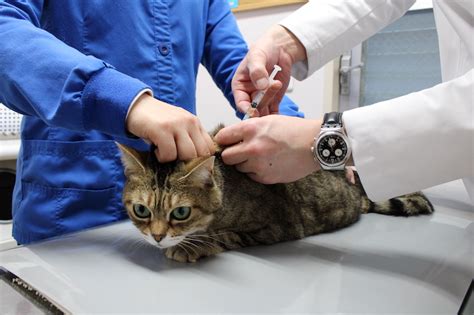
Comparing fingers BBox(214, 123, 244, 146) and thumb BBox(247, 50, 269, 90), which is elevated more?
thumb BBox(247, 50, 269, 90)

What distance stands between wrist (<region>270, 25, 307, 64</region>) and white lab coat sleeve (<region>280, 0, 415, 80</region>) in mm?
11

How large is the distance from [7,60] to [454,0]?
0.76m

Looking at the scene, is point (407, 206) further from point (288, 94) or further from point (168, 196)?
point (288, 94)

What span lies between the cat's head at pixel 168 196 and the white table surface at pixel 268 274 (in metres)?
0.05

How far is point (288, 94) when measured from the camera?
Result: 72.5 inches

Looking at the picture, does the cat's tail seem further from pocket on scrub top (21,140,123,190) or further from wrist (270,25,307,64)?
pocket on scrub top (21,140,123,190)

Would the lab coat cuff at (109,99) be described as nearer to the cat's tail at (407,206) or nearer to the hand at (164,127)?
the hand at (164,127)

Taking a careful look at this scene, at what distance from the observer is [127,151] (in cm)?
71

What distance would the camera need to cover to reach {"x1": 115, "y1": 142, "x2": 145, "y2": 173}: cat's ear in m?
0.72

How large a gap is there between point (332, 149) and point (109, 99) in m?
0.37

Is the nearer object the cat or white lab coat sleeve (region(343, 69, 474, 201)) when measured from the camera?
white lab coat sleeve (region(343, 69, 474, 201))

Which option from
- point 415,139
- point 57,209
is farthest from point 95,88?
point 415,139

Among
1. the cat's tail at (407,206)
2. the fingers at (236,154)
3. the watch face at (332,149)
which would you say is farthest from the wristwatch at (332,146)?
the cat's tail at (407,206)

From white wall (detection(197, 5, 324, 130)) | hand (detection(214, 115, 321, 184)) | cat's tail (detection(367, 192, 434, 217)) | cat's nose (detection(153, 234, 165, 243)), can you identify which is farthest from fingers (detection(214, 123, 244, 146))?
white wall (detection(197, 5, 324, 130))
